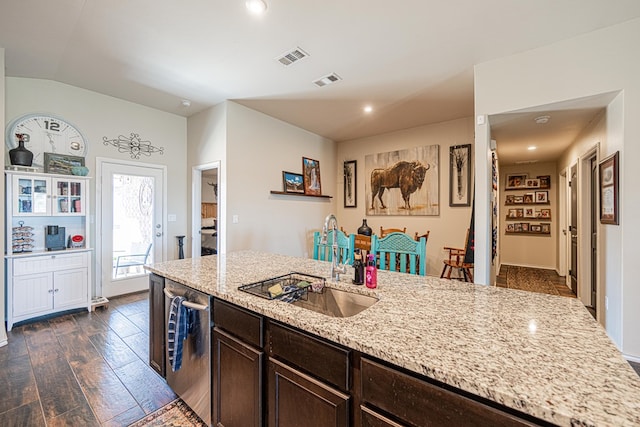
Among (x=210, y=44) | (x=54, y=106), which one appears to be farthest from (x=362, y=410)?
(x=54, y=106)

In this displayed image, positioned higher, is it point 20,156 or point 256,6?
point 256,6

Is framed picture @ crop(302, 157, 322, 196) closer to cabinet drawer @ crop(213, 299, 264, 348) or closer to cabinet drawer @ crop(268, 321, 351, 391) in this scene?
cabinet drawer @ crop(213, 299, 264, 348)

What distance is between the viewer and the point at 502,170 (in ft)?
21.9

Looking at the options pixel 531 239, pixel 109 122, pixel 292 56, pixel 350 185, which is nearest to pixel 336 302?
pixel 292 56

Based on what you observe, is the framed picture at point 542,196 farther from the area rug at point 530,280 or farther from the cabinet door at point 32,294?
the cabinet door at point 32,294

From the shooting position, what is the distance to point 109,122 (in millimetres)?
3895

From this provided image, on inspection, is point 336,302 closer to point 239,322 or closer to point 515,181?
point 239,322

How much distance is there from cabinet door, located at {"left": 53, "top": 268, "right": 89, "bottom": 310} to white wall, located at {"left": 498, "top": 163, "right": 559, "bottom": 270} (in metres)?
7.47

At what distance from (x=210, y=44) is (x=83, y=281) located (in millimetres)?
3160

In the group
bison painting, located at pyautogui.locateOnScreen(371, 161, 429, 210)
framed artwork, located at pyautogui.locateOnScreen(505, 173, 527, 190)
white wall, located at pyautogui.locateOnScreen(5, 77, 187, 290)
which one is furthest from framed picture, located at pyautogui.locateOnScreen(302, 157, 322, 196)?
framed artwork, located at pyautogui.locateOnScreen(505, 173, 527, 190)

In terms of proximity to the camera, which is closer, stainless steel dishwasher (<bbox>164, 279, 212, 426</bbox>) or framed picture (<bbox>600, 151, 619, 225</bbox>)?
stainless steel dishwasher (<bbox>164, 279, 212, 426</bbox>)

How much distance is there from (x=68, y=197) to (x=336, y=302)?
3.75m

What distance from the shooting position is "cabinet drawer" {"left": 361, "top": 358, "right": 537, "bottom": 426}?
68 cm

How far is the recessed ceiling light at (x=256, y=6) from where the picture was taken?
2.06 metres
